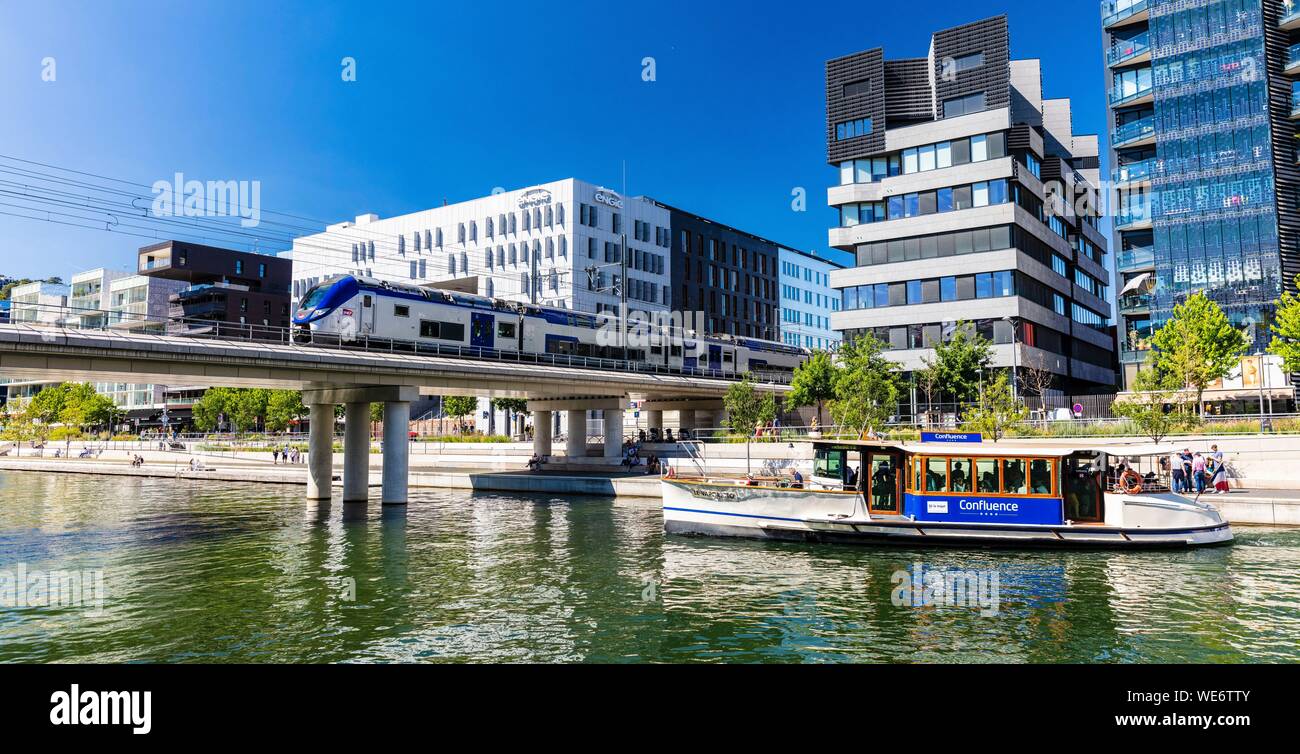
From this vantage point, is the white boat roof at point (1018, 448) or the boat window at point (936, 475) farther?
the boat window at point (936, 475)

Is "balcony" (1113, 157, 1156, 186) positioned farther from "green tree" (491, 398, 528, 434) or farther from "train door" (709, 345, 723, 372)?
"green tree" (491, 398, 528, 434)

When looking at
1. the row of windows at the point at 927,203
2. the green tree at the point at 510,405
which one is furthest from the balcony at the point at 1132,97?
the green tree at the point at 510,405

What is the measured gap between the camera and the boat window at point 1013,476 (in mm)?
24234

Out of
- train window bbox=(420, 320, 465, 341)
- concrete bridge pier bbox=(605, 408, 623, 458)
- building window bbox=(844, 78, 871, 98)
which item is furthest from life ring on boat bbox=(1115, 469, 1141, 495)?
building window bbox=(844, 78, 871, 98)

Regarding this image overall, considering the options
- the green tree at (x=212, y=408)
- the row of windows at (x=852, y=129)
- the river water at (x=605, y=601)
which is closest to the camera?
the river water at (x=605, y=601)

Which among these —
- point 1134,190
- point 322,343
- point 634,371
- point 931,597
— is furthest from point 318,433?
point 1134,190

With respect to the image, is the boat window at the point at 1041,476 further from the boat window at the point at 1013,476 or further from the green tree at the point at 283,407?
the green tree at the point at 283,407

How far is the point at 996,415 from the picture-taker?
1662 inches

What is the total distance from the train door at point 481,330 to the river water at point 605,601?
17.7 metres

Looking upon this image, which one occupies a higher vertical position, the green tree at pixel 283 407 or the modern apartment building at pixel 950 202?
the modern apartment building at pixel 950 202

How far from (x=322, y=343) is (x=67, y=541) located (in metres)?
13.9

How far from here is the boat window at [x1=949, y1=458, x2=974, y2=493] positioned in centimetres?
2458

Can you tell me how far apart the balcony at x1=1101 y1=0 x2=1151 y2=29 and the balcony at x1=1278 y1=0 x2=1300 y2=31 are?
27.4 feet
